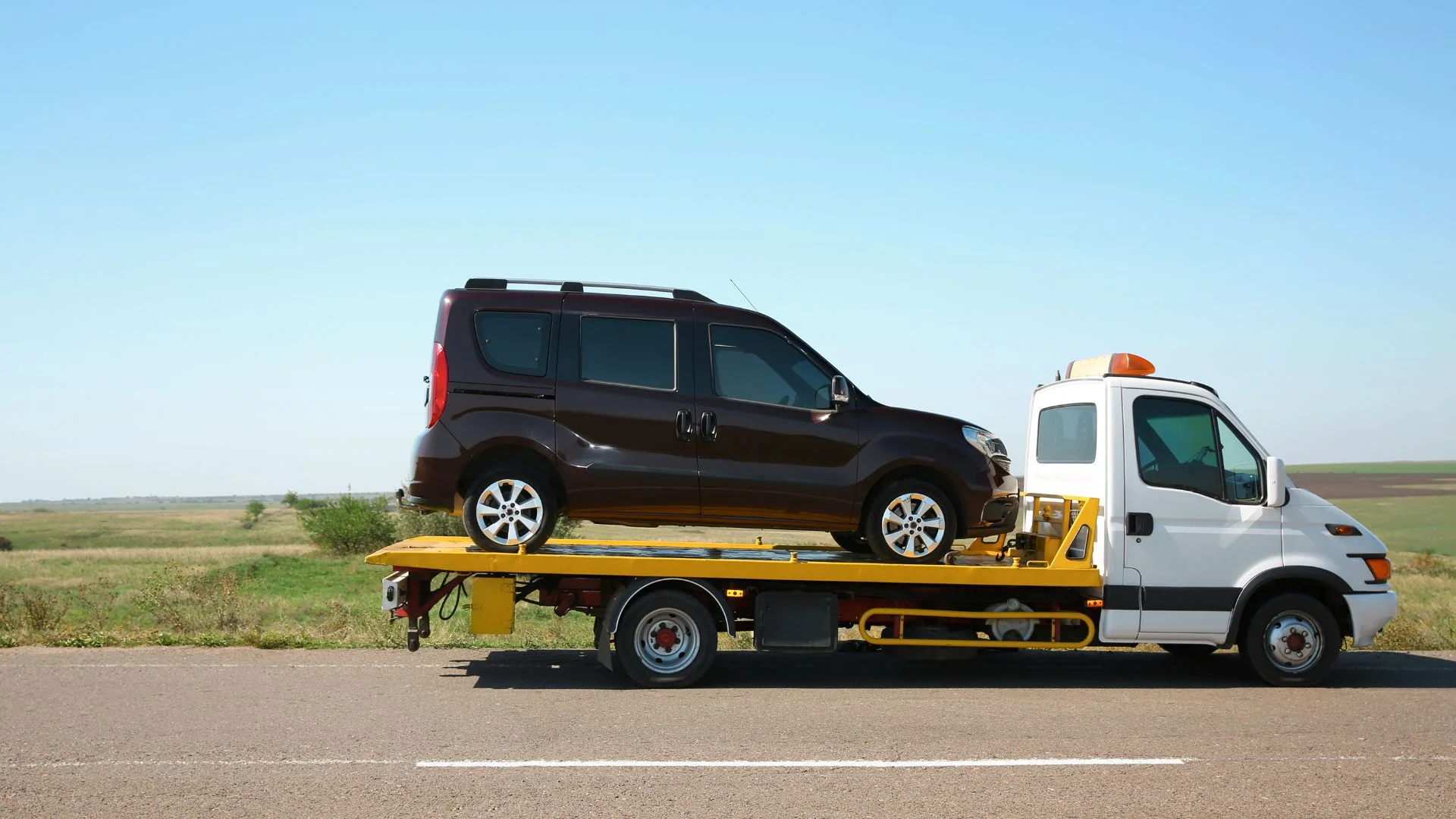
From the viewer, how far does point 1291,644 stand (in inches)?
361

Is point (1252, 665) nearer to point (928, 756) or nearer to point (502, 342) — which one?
point (928, 756)

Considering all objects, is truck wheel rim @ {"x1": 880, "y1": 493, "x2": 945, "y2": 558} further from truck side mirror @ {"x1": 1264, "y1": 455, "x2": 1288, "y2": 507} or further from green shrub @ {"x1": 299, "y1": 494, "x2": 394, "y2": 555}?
green shrub @ {"x1": 299, "y1": 494, "x2": 394, "y2": 555}

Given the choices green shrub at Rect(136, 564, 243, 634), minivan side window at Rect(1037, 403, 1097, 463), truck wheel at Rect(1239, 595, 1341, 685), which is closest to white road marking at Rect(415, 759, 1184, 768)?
truck wheel at Rect(1239, 595, 1341, 685)

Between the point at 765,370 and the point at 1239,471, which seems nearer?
the point at 765,370

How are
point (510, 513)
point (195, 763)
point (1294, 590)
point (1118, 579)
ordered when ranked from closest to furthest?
point (195, 763) → point (510, 513) → point (1118, 579) → point (1294, 590)

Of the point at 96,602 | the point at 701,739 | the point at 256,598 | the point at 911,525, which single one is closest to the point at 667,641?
the point at 701,739

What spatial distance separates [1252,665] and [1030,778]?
4.06 m

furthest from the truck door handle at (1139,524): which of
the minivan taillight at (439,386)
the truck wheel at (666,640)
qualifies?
the minivan taillight at (439,386)

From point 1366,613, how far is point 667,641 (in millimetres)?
5428

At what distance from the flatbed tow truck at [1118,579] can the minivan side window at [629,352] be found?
1.35 m

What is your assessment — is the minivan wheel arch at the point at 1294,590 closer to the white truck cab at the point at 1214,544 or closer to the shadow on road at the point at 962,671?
the white truck cab at the point at 1214,544

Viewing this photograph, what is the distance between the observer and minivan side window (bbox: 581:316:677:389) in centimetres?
886

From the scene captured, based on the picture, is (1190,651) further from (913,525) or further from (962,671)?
(913,525)

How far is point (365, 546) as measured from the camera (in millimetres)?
42500
